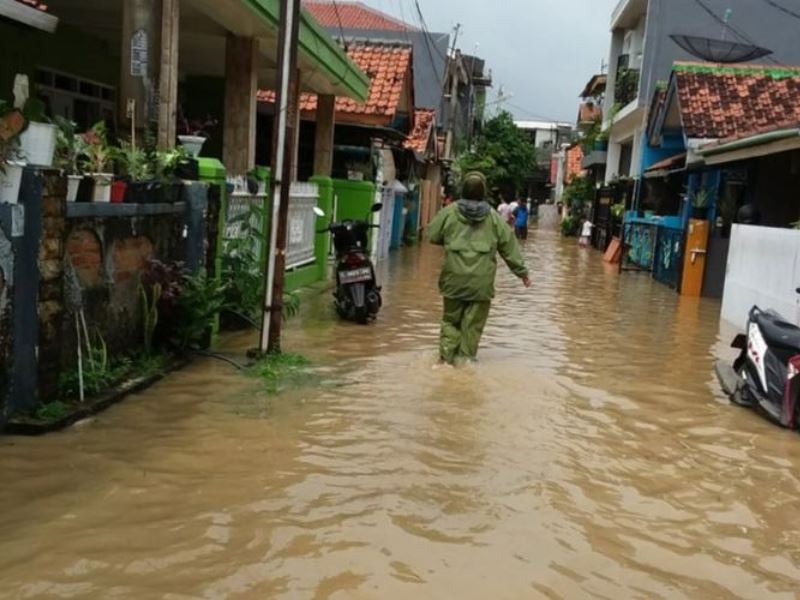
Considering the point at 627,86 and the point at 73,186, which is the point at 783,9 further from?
the point at 73,186

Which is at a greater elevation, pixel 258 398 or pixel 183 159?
pixel 183 159

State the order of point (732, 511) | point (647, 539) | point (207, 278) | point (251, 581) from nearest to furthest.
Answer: point (251, 581) → point (647, 539) → point (732, 511) → point (207, 278)

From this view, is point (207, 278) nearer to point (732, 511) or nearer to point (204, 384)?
point (204, 384)

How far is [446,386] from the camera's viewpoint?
6715mm

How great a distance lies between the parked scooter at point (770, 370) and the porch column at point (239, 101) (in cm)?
631

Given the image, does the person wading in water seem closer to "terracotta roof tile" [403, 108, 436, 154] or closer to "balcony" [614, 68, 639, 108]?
"terracotta roof tile" [403, 108, 436, 154]

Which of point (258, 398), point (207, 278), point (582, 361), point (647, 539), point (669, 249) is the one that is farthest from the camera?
point (669, 249)

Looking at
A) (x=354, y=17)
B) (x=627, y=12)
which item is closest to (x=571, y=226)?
(x=627, y=12)

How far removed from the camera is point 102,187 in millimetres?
5613

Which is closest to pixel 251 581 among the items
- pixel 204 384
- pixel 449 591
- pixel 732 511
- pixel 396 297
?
pixel 449 591

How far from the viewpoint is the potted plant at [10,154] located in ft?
14.6

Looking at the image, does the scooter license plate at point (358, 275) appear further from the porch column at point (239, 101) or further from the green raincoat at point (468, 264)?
the porch column at point (239, 101)

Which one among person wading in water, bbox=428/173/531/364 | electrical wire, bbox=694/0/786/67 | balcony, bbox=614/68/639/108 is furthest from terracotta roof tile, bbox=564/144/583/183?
person wading in water, bbox=428/173/531/364

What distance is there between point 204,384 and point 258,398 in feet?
1.69
